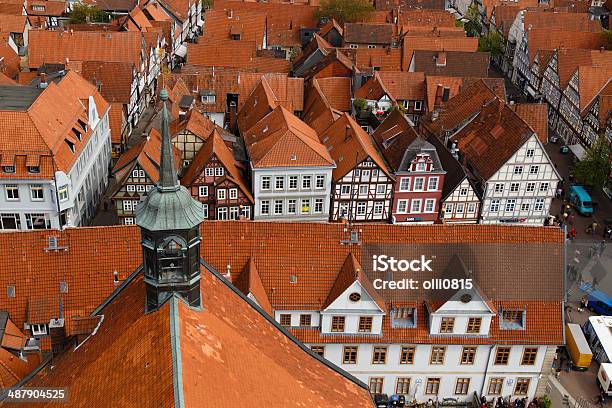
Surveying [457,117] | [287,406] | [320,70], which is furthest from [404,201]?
[287,406]

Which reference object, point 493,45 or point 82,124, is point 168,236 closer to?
point 82,124

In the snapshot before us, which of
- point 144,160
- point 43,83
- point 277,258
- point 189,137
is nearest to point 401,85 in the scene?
point 189,137

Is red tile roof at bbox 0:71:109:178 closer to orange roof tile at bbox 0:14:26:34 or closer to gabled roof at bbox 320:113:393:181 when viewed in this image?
gabled roof at bbox 320:113:393:181

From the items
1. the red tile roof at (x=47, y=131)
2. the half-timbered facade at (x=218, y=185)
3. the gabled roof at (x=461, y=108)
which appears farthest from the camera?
the gabled roof at (x=461, y=108)

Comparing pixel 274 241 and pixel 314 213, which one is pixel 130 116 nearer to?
pixel 314 213

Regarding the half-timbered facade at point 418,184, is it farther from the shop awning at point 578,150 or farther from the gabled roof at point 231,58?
the gabled roof at point 231,58

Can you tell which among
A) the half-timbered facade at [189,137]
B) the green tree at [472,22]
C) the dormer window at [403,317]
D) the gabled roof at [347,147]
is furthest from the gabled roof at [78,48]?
the green tree at [472,22]
